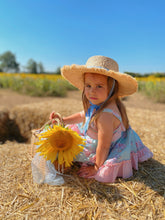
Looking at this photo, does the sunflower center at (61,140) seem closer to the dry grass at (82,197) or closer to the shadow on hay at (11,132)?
the dry grass at (82,197)

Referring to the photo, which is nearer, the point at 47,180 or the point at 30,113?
the point at 47,180

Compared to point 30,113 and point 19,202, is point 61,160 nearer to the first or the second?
point 19,202

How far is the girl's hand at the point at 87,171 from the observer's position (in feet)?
5.01

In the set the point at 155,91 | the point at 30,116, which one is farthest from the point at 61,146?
the point at 155,91

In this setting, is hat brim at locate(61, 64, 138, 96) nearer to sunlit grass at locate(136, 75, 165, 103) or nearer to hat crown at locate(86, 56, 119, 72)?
hat crown at locate(86, 56, 119, 72)

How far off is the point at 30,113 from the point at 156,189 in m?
2.87

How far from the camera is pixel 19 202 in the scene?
128cm

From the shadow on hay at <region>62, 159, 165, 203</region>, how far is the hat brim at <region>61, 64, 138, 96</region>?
0.79 meters

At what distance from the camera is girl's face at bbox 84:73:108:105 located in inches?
56.7

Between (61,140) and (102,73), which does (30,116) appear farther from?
(102,73)

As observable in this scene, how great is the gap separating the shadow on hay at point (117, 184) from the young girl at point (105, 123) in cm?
5

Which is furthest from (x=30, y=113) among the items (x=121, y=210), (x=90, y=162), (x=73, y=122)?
(x=121, y=210)

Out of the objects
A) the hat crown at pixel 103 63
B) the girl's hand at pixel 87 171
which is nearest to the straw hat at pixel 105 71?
the hat crown at pixel 103 63

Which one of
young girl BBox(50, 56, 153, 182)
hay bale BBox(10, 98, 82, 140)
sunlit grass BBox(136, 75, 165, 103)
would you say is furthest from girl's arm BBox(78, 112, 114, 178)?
sunlit grass BBox(136, 75, 165, 103)
